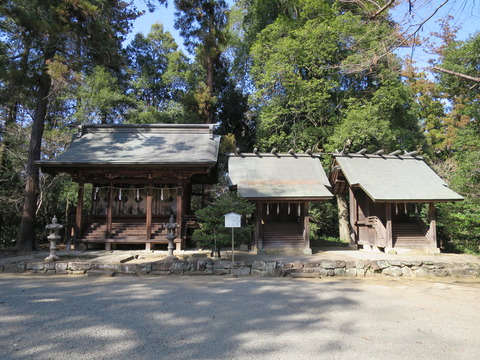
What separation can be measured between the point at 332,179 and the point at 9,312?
14236mm

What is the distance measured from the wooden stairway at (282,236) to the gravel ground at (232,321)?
5.70 meters

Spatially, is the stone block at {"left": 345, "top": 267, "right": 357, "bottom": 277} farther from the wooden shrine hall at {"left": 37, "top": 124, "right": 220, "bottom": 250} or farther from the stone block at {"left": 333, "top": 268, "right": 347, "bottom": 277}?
the wooden shrine hall at {"left": 37, "top": 124, "right": 220, "bottom": 250}

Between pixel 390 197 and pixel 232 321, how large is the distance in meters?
10.2

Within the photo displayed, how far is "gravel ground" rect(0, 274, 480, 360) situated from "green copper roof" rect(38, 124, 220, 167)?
556 centimetres

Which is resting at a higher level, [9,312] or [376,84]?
[376,84]

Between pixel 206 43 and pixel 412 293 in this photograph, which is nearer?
pixel 412 293

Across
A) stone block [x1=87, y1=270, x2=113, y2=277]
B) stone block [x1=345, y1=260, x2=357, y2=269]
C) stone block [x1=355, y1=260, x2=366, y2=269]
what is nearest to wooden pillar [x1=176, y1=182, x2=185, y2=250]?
stone block [x1=87, y1=270, x2=113, y2=277]

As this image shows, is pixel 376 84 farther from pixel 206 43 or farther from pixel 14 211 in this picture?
pixel 14 211

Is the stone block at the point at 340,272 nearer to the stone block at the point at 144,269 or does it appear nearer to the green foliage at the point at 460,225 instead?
the stone block at the point at 144,269

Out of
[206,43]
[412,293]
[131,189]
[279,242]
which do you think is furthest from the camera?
[206,43]

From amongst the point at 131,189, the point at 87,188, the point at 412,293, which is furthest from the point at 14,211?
the point at 412,293

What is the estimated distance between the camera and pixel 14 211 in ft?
49.7

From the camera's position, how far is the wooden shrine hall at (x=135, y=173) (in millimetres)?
11852

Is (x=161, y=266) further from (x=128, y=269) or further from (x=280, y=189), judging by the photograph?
(x=280, y=189)
